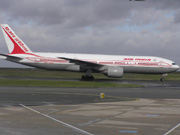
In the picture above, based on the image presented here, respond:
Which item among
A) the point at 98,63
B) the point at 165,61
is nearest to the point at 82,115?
the point at 98,63

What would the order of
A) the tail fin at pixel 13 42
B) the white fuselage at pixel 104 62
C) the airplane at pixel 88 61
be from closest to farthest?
the airplane at pixel 88 61
the white fuselage at pixel 104 62
the tail fin at pixel 13 42

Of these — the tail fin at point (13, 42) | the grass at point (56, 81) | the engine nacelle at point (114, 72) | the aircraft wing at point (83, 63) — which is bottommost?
the grass at point (56, 81)

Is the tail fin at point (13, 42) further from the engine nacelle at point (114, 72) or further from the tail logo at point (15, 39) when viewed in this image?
the engine nacelle at point (114, 72)

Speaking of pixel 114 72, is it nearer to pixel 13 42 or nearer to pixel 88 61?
pixel 88 61

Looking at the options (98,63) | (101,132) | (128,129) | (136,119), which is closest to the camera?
(101,132)

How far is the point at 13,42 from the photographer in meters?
48.0

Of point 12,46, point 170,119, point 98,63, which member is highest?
point 12,46

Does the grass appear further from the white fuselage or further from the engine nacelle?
the white fuselage

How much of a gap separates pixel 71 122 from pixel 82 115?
1.79 metres

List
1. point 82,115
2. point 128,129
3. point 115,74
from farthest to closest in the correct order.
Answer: point 115,74 → point 82,115 → point 128,129

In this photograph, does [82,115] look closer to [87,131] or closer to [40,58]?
[87,131]

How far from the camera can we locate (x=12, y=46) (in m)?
48.0

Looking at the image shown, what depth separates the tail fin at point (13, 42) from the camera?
156 feet

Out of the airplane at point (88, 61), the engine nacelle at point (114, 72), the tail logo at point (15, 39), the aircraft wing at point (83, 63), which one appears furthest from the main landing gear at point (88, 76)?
the tail logo at point (15, 39)
